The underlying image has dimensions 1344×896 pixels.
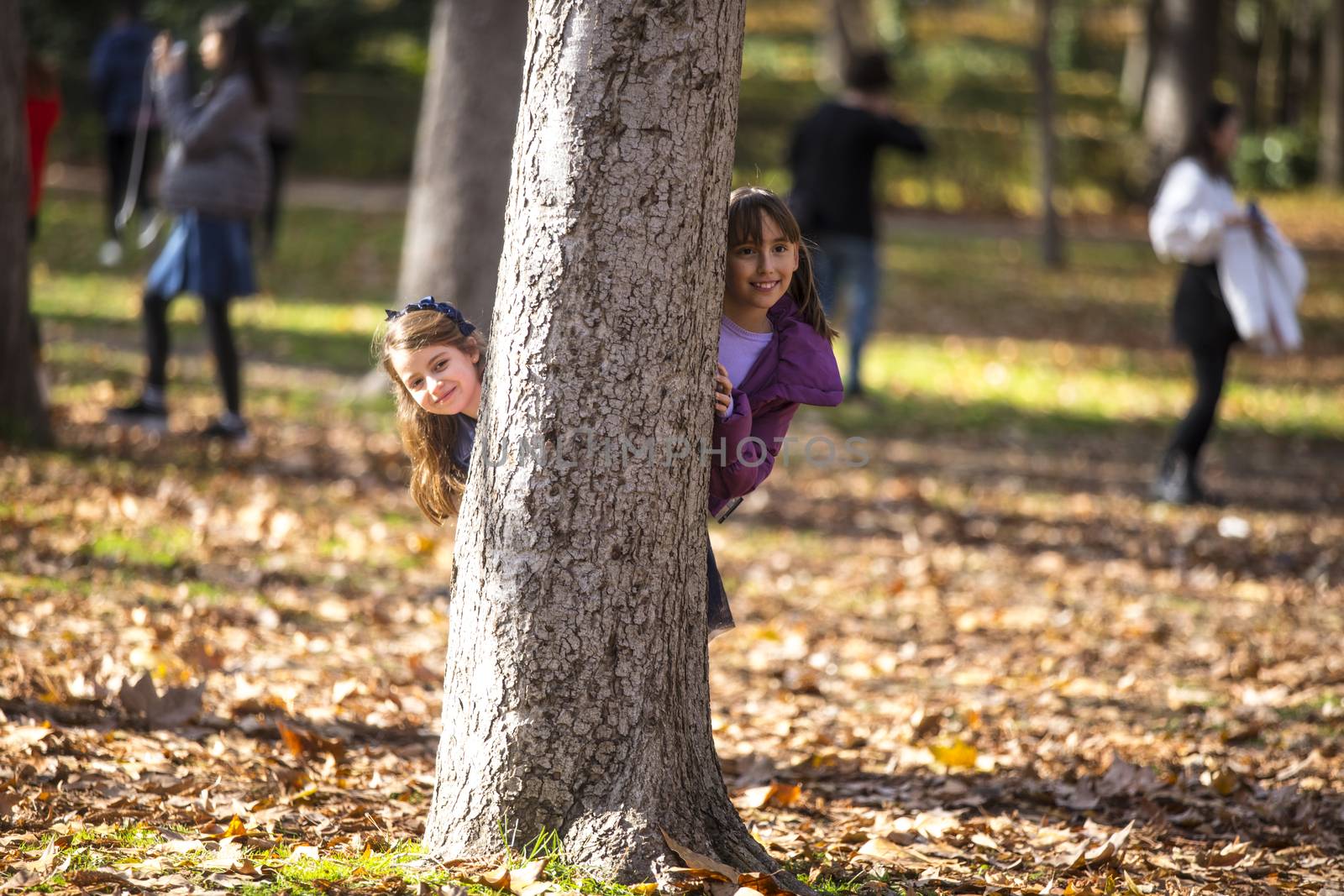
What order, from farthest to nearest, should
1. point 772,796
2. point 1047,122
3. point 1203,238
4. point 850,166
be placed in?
point 1047,122 < point 850,166 < point 1203,238 < point 772,796

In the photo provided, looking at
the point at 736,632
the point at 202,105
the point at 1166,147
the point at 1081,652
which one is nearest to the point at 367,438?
the point at 202,105

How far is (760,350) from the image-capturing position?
11.4 ft

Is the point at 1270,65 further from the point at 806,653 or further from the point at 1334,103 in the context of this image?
the point at 806,653

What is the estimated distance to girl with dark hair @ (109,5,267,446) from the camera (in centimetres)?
746

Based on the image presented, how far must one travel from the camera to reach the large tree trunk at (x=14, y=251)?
22.1 ft

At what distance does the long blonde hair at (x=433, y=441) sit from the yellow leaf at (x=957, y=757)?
185 cm

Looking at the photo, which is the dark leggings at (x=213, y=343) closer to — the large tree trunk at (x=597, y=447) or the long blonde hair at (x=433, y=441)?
the long blonde hair at (x=433, y=441)

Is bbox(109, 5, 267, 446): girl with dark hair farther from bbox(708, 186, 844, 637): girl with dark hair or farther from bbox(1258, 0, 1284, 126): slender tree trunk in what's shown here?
bbox(1258, 0, 1284, 126): slender tree trunk

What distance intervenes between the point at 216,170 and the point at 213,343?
3.13ft

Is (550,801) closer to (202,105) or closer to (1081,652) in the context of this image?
(1081,652)

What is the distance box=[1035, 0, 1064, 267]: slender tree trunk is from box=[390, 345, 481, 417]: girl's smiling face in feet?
45.0

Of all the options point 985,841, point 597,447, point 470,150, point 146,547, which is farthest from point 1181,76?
point 597,447

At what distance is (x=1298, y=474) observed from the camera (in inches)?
375

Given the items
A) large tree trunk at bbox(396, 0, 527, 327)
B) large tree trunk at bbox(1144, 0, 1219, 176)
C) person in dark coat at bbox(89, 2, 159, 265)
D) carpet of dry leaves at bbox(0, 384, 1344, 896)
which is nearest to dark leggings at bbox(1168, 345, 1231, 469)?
carpet of dry leaves at bbox(0, 384, 1344, 896)
